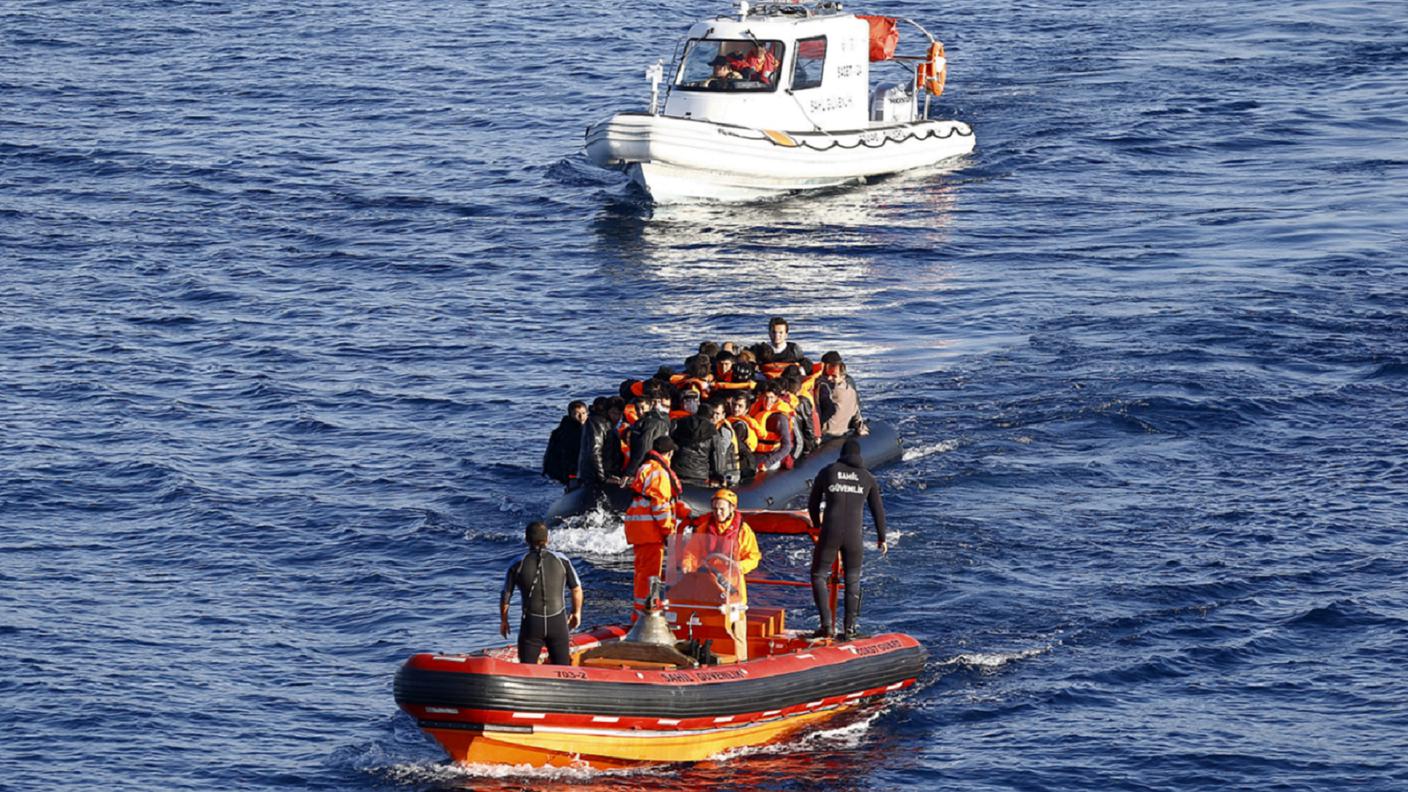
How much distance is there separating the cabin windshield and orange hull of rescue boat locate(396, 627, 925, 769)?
18.3 m

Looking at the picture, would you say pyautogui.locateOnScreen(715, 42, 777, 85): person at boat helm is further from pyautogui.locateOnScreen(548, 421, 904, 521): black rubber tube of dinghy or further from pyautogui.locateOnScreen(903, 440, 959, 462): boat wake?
pyautogui.locateOnScreen(548, 421, 904, 521): black rubber tube of dinghy

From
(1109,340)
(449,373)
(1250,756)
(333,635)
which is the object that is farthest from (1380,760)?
(449,373)

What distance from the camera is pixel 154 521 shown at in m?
20.5

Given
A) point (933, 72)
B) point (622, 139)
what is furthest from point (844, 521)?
point (933, 72)

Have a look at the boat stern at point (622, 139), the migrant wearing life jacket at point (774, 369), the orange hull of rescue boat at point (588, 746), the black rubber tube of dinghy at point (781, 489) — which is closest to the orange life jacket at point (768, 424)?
the black rubber tube of dinghy at point (781, 489)

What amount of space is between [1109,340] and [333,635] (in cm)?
1173

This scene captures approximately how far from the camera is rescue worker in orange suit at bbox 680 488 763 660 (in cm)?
1556

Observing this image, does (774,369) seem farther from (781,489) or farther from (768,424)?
(781,489)

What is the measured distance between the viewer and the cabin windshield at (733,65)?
32.8m

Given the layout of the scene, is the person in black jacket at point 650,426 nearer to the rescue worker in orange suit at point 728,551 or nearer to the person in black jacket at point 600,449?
the person in black jacket at point 600,449

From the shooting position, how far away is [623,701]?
14188 mm

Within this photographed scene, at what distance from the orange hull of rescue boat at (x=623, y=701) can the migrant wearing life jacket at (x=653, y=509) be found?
941 mm

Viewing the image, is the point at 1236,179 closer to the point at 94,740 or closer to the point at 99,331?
the point at 99,331

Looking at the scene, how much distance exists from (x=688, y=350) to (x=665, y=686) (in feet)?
38.2
